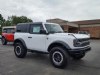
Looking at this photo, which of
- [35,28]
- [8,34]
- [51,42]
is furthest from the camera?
[8,34]

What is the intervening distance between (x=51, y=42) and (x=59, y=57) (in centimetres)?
81

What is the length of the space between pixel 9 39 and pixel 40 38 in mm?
9031

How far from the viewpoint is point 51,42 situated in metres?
6.60

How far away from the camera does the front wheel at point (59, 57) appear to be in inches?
236

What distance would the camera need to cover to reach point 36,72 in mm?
5590

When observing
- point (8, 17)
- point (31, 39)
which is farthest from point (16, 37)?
point (8, 17)

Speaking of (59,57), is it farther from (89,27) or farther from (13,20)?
(13,20)

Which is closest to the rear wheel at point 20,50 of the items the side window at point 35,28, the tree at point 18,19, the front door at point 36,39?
the front door at point 36,39

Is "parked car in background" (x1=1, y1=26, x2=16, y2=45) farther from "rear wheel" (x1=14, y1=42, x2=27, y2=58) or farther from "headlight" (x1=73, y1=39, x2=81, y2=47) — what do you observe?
"headlight" (x1=73, y1=39, x2=81, y2=47)

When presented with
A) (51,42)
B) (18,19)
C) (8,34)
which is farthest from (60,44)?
(18,19)

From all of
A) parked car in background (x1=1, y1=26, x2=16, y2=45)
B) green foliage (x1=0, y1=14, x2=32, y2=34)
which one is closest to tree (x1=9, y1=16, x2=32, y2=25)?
green foliage (x1=0, y1=14, x2=32, y2=34)

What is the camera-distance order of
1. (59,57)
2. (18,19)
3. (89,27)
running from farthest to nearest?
(18,19) → (89,27) → (59,57)

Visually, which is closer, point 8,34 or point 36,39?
point 36,39

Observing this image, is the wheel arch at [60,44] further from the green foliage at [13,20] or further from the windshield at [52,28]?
the green foliage at [13,20]
